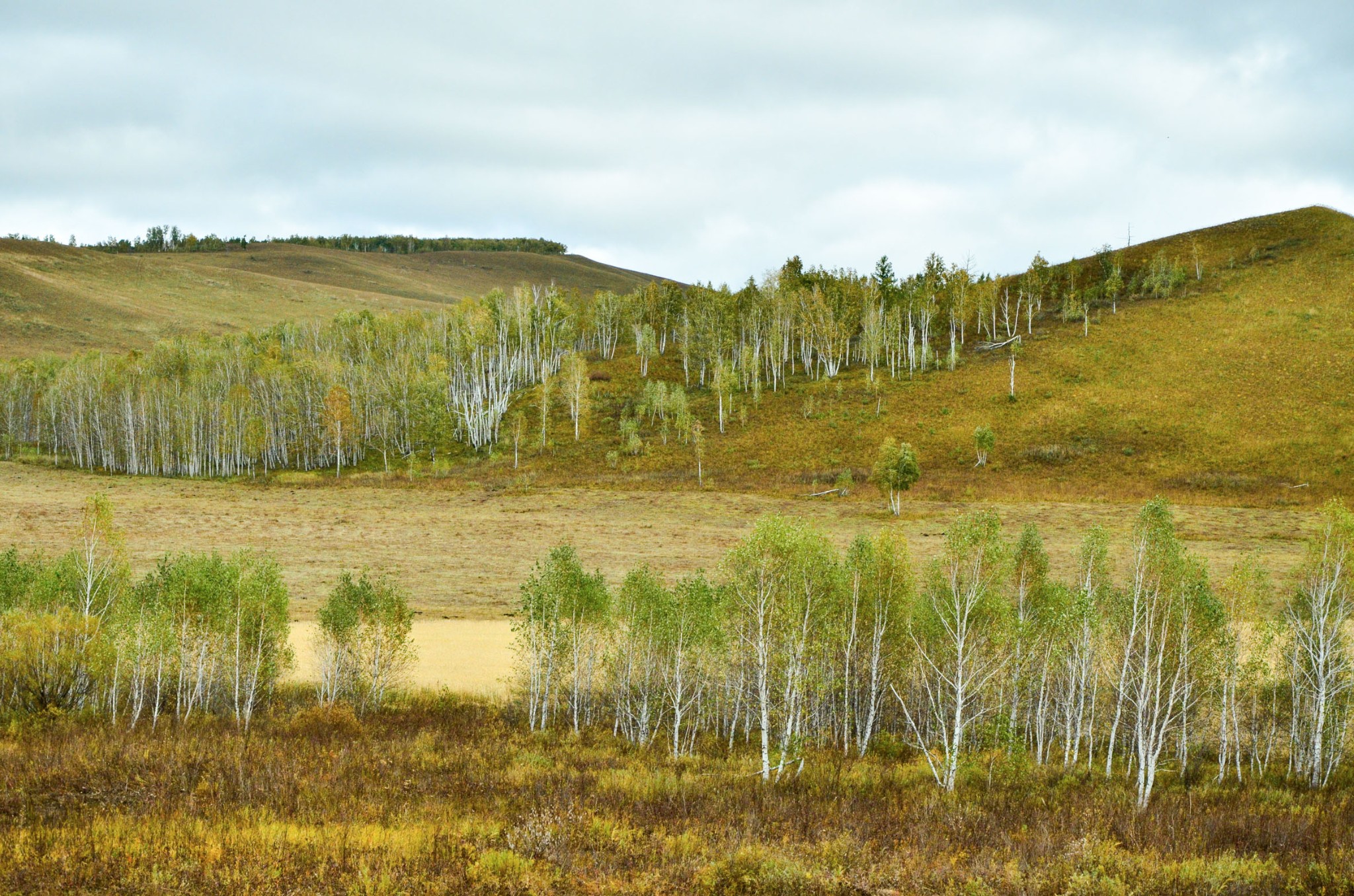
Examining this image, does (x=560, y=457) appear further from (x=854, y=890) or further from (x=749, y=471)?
(x=854, y=890)

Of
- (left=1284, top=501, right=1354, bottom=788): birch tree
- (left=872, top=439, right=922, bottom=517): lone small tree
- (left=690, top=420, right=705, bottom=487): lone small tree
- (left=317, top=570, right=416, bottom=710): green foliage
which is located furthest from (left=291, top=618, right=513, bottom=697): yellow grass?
(left=690, top=420, right=705, bottom=487): lone small tree

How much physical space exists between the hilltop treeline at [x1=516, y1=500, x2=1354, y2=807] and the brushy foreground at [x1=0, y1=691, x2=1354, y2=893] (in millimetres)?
1806

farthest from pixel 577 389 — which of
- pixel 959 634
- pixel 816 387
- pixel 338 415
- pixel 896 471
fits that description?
pixel 959 634

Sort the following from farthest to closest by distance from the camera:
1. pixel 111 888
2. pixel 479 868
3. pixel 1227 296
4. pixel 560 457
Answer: pixel 1227 296 < pixel 560 457 < pixel 479 868 < pixel 111 888

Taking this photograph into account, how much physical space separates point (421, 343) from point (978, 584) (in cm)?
12379

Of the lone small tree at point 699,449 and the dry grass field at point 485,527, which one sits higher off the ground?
the lone small tree at point 699,449

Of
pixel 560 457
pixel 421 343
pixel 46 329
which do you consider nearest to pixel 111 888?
pixel 560 457

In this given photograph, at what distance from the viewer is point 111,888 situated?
537 inches

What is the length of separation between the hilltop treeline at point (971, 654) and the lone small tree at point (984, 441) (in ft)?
165

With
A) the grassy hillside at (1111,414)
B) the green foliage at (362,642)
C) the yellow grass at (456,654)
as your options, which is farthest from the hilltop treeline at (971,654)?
the grassy hillside at (1111,414)

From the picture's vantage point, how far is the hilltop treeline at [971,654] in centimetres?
2722

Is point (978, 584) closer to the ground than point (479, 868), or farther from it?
farther from it

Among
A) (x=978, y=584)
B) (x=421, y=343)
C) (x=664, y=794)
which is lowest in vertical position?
(x=664, y=794)

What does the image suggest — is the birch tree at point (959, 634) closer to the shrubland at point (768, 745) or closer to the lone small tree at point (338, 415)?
the shrubland at point (768, 745)
